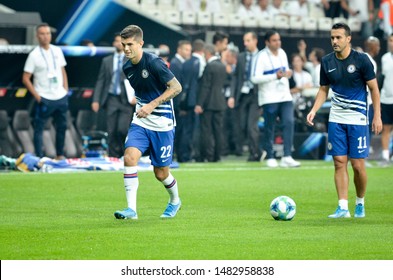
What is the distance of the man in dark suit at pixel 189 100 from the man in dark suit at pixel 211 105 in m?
0.18

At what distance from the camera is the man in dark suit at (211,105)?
26.0 m

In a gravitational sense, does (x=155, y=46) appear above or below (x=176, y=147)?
above

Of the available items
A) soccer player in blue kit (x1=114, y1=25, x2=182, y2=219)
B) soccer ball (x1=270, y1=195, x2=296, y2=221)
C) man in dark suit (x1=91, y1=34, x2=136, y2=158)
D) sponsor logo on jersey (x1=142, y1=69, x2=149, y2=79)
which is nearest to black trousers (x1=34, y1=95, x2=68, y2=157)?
man in dark suit (x1=91, y1=34, x2=136, y2=158)

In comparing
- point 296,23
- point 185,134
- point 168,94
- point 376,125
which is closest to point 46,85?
point 185,134

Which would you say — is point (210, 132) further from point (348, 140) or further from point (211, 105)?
point (348, 140)

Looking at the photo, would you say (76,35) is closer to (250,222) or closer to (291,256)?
(250,222)

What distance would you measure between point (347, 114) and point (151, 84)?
7.83ft

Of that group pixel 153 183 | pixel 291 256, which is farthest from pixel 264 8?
pixel 291 256

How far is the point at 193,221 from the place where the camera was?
1412 centimetres

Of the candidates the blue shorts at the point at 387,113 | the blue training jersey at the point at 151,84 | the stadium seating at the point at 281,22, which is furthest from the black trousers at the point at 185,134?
the blue training jersey at the point at 151,84

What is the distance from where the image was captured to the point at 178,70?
25797 millimetres
